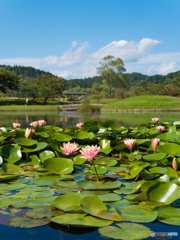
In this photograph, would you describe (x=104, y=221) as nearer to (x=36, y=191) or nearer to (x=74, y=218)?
(x=74, y=218)

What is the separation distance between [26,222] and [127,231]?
0.46 m

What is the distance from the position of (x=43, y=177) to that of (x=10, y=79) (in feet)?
100

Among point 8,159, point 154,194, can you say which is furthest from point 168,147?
point 8,159

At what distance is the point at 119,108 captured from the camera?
20750mm

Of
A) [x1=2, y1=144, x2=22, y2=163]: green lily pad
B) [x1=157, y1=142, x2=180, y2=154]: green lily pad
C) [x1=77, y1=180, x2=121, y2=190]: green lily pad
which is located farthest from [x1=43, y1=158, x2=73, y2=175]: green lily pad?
[x1=157, y1=142, x2=180, y2=154]: green lily pad

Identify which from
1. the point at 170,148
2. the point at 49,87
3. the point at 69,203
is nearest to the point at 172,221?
the point at 69,203

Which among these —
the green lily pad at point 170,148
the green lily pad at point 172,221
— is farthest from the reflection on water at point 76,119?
the green lily pad at point 172,221

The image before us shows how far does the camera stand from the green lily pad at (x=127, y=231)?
0.86m

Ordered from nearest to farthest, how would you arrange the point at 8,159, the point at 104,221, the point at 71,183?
the point at 104,221 → the point at 71,183 → the point at 8,159

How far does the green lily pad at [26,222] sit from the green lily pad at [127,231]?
0.91 ft

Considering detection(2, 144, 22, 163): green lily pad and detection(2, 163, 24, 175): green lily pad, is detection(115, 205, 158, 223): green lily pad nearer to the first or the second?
detection(2, 163, 24, 175): green lily pad

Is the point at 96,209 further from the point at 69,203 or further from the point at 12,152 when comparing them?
the point at 12,152

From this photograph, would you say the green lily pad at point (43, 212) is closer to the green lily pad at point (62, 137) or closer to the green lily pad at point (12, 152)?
the green lily pad at point (12, 152)

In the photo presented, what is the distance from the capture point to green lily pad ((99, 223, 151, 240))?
2.82ft
